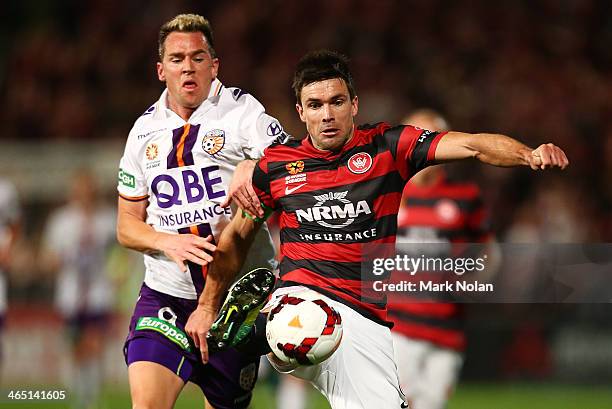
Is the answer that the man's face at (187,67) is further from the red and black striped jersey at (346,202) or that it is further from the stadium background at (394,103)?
Answer: the stadium background at (394,103)

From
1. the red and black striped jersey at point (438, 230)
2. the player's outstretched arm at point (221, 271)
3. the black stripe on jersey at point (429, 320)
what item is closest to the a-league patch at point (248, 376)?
the player's outstretched arm at point (221, 271)

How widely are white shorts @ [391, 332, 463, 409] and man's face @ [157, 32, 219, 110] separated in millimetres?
2925

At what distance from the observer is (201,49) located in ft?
18.1

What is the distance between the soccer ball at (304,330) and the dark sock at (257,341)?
42 centimetres

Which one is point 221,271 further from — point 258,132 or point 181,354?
point 258,132

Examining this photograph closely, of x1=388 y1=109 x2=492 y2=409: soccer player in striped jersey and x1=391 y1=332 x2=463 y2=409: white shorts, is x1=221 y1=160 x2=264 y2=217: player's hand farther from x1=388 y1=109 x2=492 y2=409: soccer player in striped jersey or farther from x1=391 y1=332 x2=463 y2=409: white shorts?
x1=391 y1=332 x2=463 y2=409: white shorts

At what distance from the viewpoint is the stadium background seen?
11594mm

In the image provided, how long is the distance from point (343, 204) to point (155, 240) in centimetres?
104

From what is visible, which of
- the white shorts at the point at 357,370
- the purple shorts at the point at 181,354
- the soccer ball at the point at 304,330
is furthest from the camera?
the purple shorts at the point at 181,354

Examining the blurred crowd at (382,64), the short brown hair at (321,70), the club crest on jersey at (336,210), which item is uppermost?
the blurred crowd at (382,64)

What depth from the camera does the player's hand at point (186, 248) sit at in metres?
5.15

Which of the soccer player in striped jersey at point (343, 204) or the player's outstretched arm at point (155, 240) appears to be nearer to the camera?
the soccer player in striped jersey at point (343, 204)

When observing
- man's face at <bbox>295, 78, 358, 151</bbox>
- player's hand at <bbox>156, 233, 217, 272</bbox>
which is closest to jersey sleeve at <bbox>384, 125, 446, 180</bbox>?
man's face at <bbox>295, 78, 358, 151</bbox>

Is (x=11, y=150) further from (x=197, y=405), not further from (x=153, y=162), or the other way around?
(x=153, y=162)
